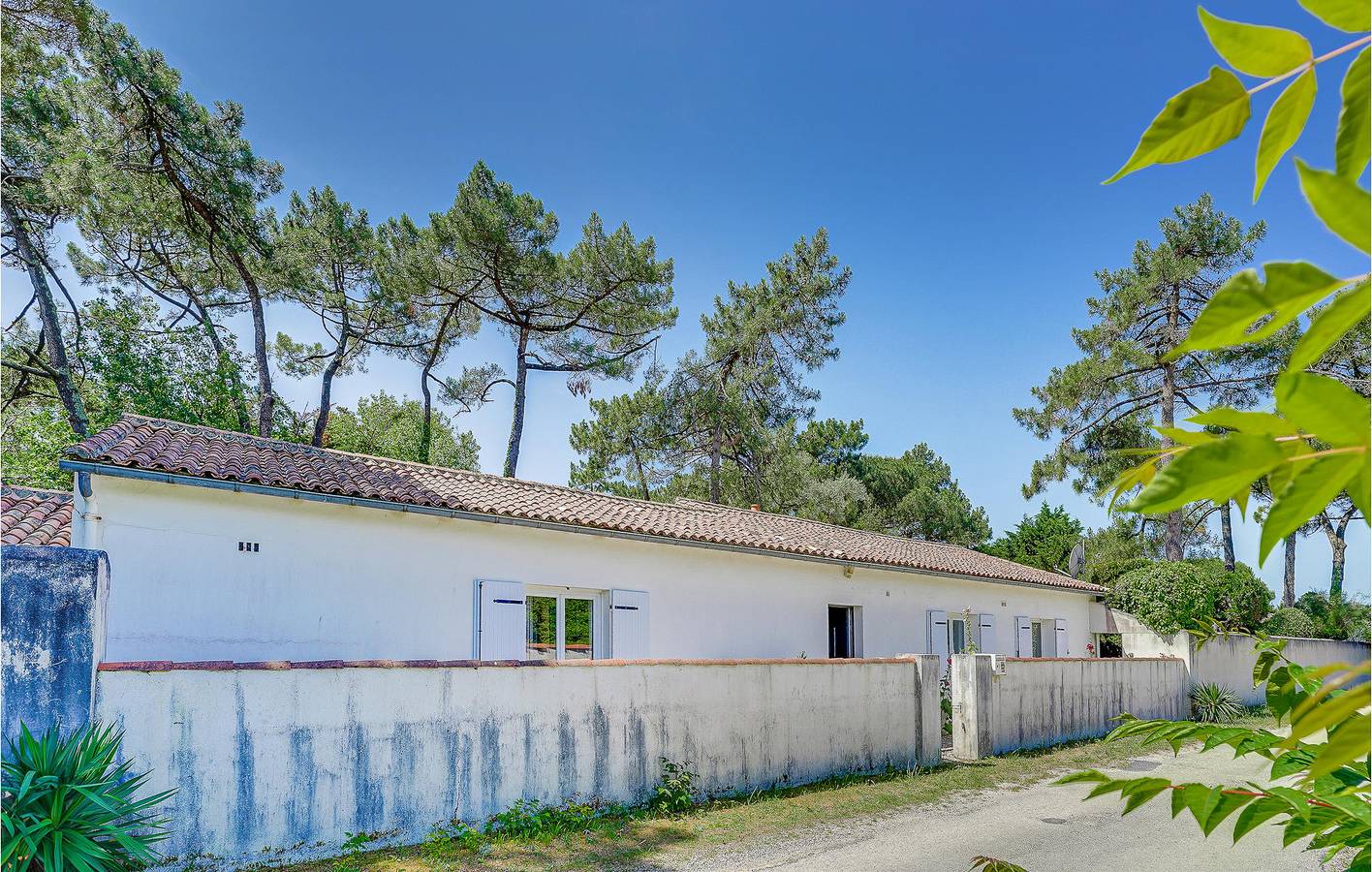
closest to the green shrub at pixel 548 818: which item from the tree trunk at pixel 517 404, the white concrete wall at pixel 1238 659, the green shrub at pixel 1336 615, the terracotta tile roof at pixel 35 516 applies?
the terracotta tile roof at pixel 35 516

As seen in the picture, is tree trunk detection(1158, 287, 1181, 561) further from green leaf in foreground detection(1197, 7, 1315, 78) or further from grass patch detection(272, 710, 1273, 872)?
green leaf in foreground detection(1197, 7, 1315, 78)

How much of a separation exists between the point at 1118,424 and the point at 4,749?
97.2ft

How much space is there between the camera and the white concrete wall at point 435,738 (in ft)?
20.7

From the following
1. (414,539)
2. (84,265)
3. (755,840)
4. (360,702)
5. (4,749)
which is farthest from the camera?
(84,265)

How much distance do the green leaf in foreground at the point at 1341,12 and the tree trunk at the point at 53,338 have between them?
76.9 feet

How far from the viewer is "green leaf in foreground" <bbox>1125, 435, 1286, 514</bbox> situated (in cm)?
61

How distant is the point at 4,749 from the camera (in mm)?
5273

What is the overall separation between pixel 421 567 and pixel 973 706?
8311 mm

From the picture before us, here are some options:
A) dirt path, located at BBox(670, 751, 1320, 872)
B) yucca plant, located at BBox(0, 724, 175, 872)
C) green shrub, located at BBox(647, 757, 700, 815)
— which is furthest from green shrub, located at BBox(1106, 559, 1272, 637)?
yucca plant, located at BBox(0, 724, 175, 872)

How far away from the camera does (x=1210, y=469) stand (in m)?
0.62

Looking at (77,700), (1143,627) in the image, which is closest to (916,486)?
(1143,627)

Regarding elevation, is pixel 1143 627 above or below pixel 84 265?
below

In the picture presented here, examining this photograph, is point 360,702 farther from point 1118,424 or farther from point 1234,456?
point 1118,424

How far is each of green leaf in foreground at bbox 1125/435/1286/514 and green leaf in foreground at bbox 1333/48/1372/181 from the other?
23 centimetres
